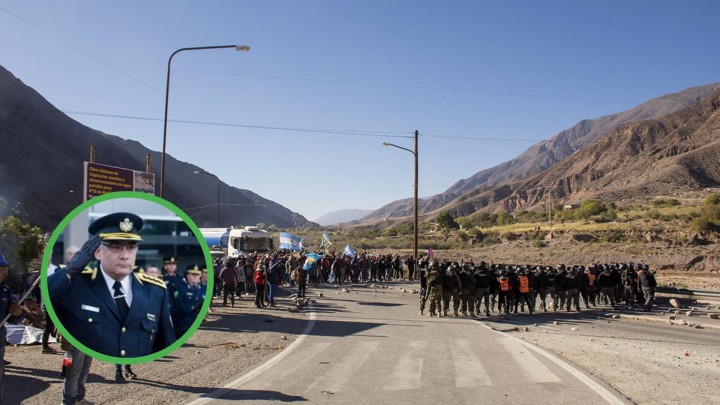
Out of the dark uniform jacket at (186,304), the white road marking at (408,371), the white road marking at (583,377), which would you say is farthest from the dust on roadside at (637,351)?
the dark uniform jacket at (186,304)

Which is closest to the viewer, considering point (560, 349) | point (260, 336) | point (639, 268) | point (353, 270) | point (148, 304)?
point (148, 304)

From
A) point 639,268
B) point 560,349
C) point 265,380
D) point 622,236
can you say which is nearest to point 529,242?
point 622,236

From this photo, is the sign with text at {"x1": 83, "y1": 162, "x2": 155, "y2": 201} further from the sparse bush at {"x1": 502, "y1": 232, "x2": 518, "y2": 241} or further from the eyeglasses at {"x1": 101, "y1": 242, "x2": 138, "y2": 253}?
the sparse bush at {"x1": 502, "y1": 232, "x2": 518, "y2": 241}

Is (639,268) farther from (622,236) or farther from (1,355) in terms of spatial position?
(622,236)

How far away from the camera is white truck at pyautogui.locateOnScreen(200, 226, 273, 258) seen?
45.8m

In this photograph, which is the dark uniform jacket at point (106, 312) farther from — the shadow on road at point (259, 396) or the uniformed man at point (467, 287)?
the uniformed man at point (467, 287)

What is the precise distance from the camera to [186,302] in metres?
3.26

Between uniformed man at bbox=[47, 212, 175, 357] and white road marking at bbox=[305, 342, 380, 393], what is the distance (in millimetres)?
5291

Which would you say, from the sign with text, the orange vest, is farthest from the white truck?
the orange vest

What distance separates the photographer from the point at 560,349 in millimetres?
12734

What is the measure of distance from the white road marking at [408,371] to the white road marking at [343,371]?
66cm

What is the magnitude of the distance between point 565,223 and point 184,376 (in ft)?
252

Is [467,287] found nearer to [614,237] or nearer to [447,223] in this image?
[614,237]

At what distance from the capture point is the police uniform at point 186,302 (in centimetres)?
323
